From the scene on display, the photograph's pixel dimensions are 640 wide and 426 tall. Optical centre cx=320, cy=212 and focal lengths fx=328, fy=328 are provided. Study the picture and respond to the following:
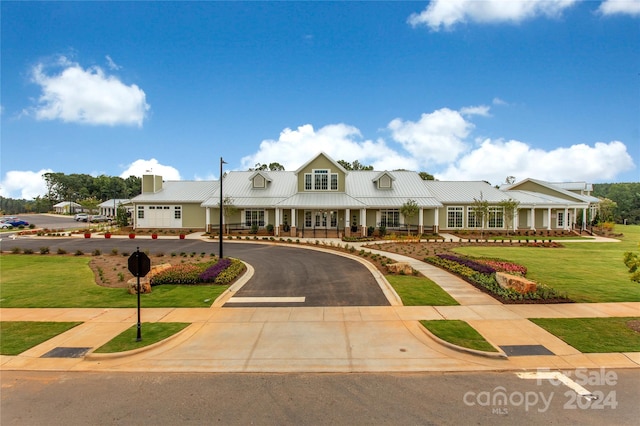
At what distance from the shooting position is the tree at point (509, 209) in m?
35.7

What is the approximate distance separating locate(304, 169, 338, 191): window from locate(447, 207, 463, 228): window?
45.7ft

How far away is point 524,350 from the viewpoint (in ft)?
28.2

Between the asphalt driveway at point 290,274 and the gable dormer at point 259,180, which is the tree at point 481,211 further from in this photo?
the gable dormer at point 259,180

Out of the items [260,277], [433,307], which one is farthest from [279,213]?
[433,307]

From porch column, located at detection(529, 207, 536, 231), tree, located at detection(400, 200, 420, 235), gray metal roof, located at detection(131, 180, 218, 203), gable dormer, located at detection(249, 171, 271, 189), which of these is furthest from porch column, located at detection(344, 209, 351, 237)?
porch column, located at detection(529, 207, 536, 231)

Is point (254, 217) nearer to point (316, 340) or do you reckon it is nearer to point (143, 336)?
point (143, 336)

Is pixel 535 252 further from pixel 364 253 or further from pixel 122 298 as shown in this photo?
pixel 122 298

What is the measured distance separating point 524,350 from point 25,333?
47.4 ft

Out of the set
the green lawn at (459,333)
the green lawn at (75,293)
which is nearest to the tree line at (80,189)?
the green lawn at (75,293)

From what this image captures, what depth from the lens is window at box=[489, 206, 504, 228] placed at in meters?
37.9

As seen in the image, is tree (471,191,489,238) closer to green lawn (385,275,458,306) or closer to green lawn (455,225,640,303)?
green lawn (455,225,640,303)

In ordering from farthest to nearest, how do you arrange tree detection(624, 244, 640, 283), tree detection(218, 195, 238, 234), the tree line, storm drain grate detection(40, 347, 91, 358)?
1. the tree line
2. tree detection(218, 195, 238, 234)
3. tree detection(624, 244, 640, 283)
4. storm drain grate detection(40, 347, 91, 358)

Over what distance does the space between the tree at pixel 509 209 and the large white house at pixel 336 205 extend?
0.13m

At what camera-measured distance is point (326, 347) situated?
8.84 meters
